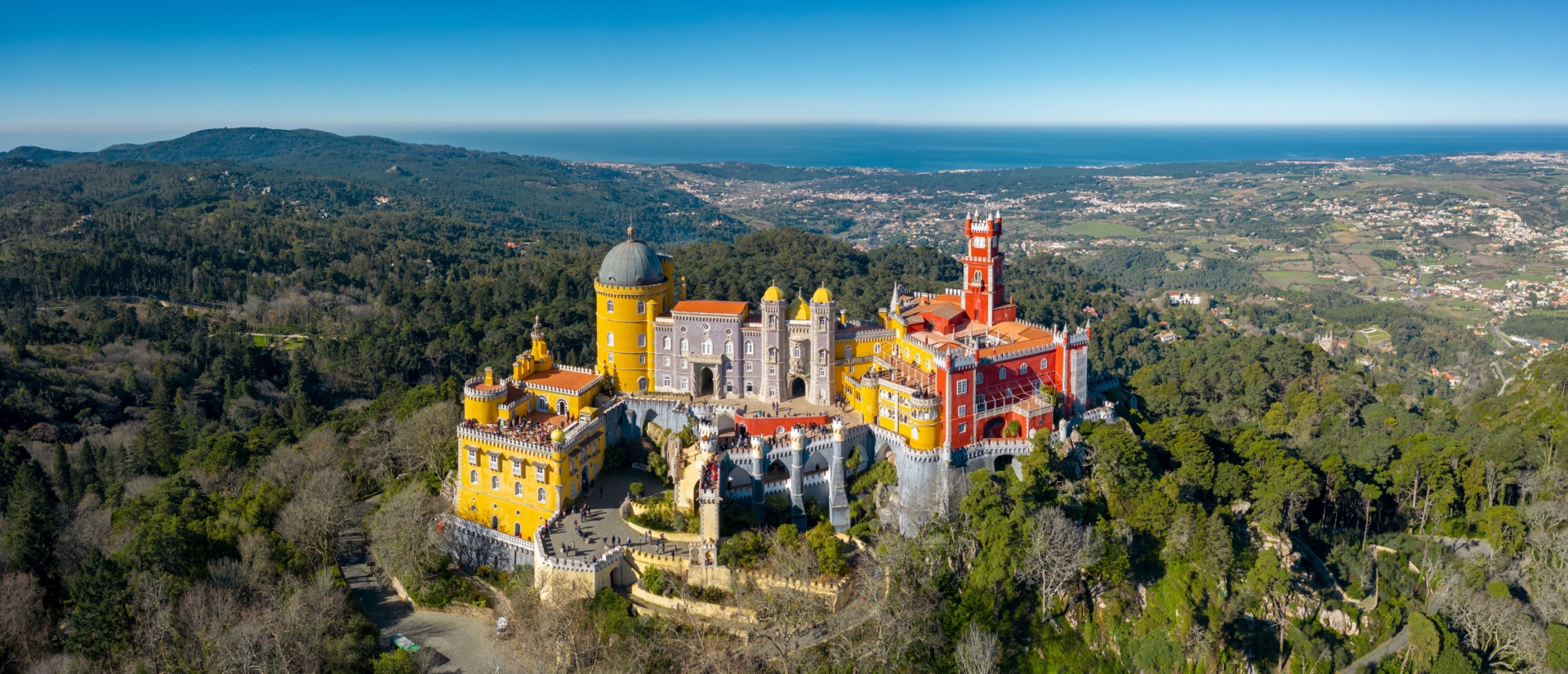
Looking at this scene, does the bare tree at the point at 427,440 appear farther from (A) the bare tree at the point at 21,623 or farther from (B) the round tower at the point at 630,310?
(A) the bare tree at the point at 21,623

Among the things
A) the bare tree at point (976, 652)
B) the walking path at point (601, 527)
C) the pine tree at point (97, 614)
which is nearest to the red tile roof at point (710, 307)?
the walking path at point (601, 527)

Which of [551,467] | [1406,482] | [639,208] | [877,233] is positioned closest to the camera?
[551,467]

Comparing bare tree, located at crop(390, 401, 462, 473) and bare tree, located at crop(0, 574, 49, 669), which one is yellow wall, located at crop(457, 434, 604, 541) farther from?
bare tree, located at crop(0, 574, 49, 669)

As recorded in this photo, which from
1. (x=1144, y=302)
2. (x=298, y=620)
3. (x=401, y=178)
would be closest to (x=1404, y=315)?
(x=1144, y=302)

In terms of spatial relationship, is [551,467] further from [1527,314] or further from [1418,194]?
[1418,194]

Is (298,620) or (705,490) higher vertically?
(705,490)

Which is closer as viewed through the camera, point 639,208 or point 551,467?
point 551,467

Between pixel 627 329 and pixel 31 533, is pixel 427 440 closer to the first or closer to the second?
pixel 627 329
